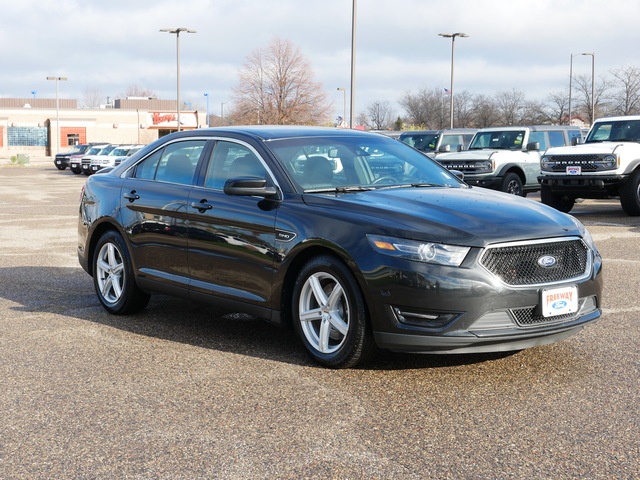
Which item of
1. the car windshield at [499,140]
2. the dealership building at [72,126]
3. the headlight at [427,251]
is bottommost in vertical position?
the headlight at [427,251]

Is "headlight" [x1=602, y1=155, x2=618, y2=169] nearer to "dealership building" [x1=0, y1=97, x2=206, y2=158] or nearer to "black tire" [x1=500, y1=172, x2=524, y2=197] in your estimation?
"black tire" [x1=500, y1=172, x2=524, y2=197]

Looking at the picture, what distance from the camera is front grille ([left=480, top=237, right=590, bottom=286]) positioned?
496 centimetres

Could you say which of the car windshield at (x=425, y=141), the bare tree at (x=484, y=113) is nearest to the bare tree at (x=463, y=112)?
the bare tree at (x=484, y=113)

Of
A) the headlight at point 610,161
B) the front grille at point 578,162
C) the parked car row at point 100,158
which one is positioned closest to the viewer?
the headlight at point 610,161

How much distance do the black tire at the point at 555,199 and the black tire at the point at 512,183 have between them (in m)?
1.19

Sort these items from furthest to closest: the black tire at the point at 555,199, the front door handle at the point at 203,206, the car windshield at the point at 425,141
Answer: the car windshield at the point at 425,141 → the black tire at the point at 555,199 → the front door handle at the point at 203,206

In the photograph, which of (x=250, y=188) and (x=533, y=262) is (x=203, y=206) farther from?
(x=533, y=262)

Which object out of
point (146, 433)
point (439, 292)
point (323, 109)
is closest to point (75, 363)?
point (146, 433)

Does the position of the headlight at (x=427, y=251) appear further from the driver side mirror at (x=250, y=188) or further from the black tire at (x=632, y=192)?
the black tire at (x=632, y=192)

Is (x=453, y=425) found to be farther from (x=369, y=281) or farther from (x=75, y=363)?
(x=75, y=363)

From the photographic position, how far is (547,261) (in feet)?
16.8

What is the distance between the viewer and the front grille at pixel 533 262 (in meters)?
4.96

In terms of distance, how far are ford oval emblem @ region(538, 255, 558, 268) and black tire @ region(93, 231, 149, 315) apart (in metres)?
3.50

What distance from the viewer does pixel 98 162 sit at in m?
42.2
